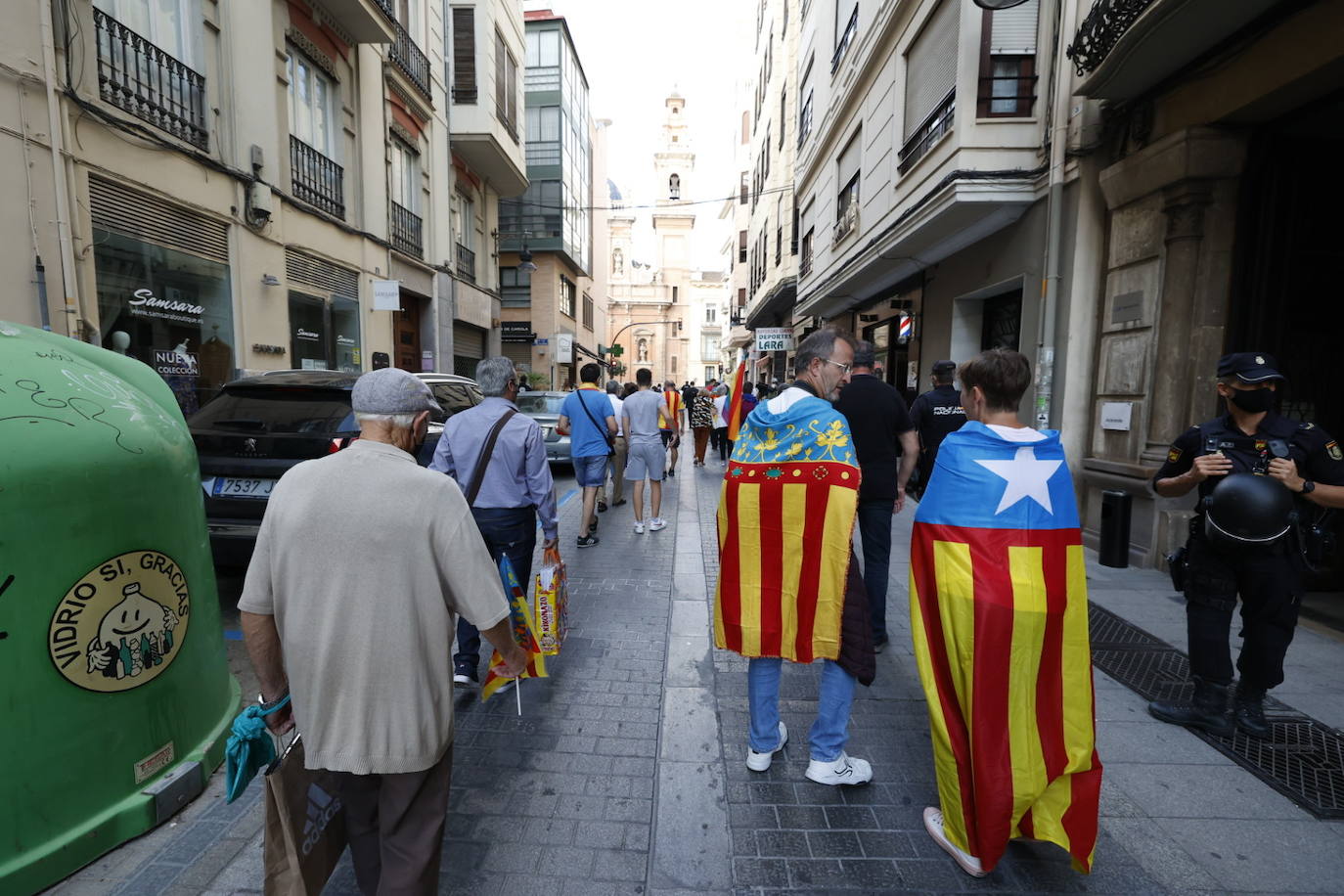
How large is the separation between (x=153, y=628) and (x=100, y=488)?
560 millimetres

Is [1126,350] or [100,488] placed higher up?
[1126,350]

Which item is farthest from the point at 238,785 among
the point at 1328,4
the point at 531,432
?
the point at 1328,4

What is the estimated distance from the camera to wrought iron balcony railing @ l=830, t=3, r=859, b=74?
41.0 ft

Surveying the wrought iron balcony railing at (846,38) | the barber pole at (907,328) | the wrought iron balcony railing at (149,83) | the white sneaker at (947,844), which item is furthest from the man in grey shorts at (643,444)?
the wrought iron balcony railing at (846,38)

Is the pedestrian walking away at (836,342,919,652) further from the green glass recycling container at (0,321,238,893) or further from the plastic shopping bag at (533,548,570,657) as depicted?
the green glass recycling container at (0,321,238,893)

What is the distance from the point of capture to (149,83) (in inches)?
319

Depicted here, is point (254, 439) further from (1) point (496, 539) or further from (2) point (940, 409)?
(2) point (940, 409)

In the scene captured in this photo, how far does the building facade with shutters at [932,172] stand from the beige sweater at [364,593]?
24.5ft

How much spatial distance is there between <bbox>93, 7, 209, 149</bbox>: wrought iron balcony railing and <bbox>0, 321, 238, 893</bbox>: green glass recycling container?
7.28 meters

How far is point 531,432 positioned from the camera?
12.5ft

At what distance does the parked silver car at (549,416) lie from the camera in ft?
38.2

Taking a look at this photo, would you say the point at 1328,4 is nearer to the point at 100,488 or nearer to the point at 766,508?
the point at 766,508

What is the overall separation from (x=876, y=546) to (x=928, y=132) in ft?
24.0

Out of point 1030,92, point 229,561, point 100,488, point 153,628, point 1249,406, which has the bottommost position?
point 229,561
